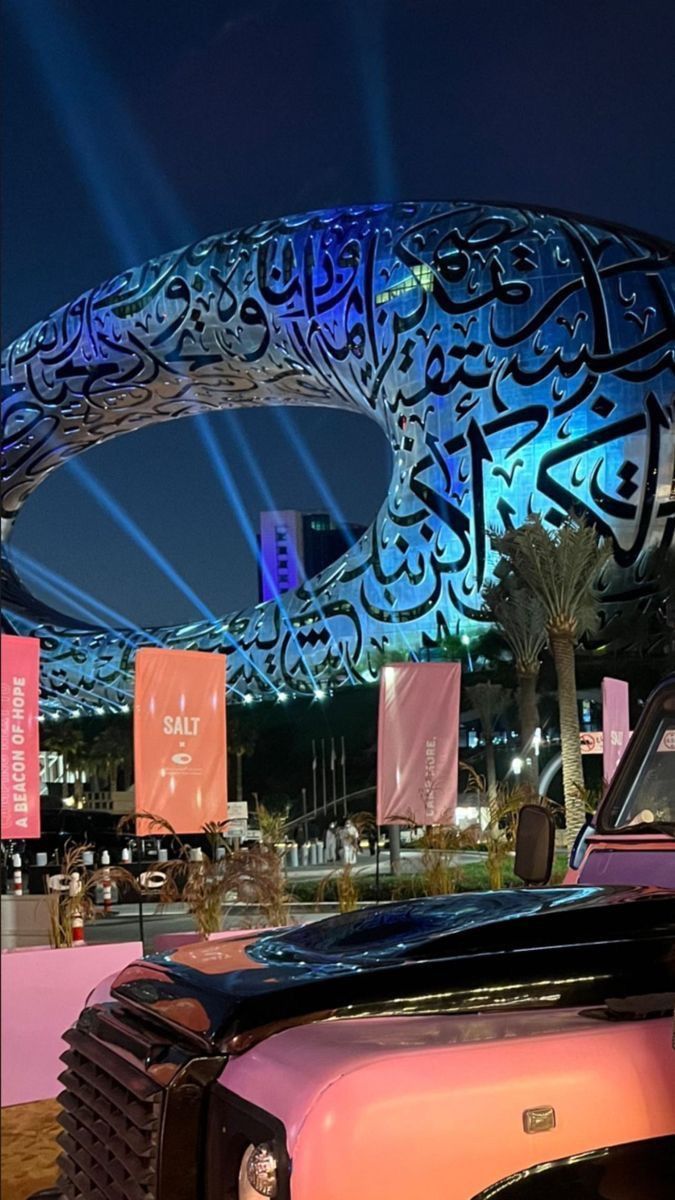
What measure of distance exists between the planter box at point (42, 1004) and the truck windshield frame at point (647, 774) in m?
4.45

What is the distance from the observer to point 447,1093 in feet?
7.00

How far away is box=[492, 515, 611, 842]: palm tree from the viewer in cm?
2725

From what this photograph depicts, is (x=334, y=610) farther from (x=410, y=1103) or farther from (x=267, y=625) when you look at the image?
(x=410, y=1103)

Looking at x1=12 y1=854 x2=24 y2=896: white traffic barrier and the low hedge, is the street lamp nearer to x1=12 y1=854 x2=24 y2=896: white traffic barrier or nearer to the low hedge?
the low hedge

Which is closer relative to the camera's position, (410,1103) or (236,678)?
(410,1103)

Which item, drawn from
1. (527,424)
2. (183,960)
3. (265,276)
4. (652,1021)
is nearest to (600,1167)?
(652,1021)

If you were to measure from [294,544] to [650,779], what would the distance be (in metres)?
103

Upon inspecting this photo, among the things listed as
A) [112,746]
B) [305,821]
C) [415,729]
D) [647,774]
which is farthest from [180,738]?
[112,746]

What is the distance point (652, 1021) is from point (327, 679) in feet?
110

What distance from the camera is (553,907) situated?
2824 mm

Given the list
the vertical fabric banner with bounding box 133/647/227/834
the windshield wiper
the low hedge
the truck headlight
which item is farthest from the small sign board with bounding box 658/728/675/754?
the low hedge

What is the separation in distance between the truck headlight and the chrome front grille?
0.19 meters

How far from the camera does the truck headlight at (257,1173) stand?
2066 mm

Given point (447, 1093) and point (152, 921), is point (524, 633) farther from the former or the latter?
point (447, 1093)
